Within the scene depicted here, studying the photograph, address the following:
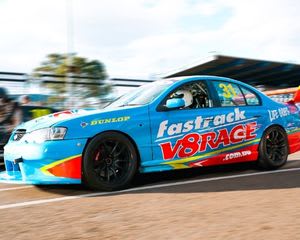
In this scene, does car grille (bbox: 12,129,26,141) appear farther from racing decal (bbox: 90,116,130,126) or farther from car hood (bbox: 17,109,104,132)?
racing decal (bbox: 90,116,130,126)

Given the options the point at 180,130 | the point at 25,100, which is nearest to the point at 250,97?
the point at 180,130

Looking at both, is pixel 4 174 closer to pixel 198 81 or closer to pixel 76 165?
pixel 76 165

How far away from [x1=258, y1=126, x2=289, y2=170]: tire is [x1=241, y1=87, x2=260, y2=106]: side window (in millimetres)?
468

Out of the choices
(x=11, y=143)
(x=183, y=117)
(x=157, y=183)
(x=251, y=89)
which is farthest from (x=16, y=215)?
(x=251, y=89)

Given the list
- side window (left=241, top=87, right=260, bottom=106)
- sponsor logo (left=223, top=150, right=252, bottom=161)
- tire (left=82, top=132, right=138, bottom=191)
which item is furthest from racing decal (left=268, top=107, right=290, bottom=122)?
tire (left=82, top=132, right=138, bottom=191)

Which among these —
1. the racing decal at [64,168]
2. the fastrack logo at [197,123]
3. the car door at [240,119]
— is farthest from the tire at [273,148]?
the racing decal at [64,168]

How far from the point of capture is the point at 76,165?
187 inches

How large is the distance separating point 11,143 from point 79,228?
2304 millimetres

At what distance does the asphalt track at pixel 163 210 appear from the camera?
10.9ft

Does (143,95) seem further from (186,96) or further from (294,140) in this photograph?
(294,140)

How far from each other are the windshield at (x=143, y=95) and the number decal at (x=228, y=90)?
2.84 feet

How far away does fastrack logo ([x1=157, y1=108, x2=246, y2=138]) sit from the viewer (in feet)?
17.7

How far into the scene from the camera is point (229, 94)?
6223mm

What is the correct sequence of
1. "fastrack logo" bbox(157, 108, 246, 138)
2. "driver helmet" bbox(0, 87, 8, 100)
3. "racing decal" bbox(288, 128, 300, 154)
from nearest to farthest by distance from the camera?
"fastrack logo" bbox(157, 108, 246, 138)
"racing decal" bbox(288, 128, 300, 154)
"driver helmet" bbox(0, 87, 8, 100)
